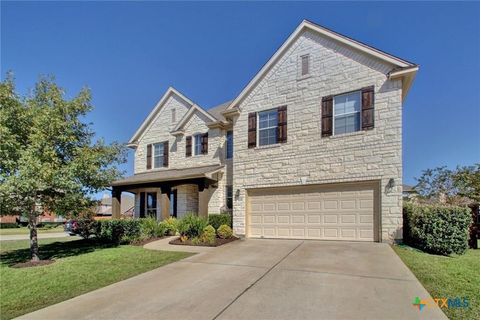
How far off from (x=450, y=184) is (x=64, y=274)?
64.0ft

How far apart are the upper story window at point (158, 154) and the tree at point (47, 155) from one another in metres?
8.53

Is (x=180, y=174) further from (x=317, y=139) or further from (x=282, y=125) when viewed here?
(x=317, y=139)

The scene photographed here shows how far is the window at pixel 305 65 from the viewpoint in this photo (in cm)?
1323

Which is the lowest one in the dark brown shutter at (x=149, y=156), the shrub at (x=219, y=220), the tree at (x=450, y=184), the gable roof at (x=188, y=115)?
the shrub at (x=219, y=220)

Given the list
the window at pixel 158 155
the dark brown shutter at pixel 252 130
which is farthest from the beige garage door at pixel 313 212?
the window at pixel 158 155

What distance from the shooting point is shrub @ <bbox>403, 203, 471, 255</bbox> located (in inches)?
339

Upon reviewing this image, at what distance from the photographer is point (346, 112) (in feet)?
39.7

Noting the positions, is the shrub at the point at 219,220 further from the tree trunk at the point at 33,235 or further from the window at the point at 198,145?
the tree trunk at the point at 33,235

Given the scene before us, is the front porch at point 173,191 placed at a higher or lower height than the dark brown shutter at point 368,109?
lower

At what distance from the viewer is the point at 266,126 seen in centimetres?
1412

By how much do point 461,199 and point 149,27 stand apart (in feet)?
59.6

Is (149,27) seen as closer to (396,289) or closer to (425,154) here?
(396,289)

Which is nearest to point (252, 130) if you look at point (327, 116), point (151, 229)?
point (327, 116)

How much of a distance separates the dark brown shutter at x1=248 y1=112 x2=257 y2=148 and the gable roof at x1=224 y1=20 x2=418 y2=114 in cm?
113
